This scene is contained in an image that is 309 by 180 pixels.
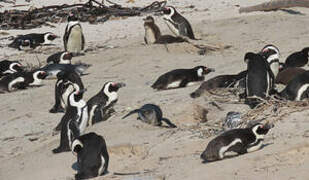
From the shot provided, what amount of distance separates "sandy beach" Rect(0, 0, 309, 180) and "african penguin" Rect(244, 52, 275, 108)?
0.57 feet

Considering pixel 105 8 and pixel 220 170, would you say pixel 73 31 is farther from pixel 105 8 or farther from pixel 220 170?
pixel 220 170

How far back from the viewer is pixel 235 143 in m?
6.61

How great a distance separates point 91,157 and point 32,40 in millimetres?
7812

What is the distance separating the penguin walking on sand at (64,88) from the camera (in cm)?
1005

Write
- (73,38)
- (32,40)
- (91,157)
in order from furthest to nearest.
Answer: (32,40) → (73,38) → (91,157)

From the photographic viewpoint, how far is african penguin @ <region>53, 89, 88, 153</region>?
26.6 ft

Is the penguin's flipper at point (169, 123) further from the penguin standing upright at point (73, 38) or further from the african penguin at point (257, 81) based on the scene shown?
the penguin standing upright at point (73, 38)

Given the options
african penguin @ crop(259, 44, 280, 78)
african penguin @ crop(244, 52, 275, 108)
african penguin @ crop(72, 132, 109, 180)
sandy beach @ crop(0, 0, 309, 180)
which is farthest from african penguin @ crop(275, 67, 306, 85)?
african penguin @ crop(72, 132, 109, 180)

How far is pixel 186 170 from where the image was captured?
641 cm

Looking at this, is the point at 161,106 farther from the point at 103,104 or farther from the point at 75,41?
the point at 75,41

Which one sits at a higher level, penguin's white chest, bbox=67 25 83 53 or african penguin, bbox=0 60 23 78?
penguin's white chest, bbox=67 25 83 53

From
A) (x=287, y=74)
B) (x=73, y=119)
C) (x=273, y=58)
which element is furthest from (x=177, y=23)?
(x=73, y=119)

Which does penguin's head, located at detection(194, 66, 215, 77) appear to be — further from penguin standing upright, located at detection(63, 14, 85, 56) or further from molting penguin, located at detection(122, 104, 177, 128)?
penguin standing upright, located at detection(63, 14, 85, 56)

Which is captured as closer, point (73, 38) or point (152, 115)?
point (152, 115)
